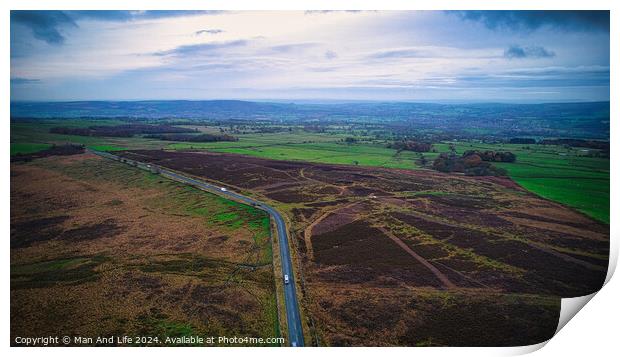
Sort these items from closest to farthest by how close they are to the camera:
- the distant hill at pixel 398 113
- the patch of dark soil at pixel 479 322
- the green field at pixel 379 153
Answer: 1. the patch of dark soil at pixel 479 322
2. the green field at pixel 379 153
3. the distant hill at pixel 398 113

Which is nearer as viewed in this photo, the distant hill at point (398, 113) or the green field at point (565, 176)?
the green field at point (565, 176)

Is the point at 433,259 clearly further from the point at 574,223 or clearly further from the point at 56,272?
the point at 56,272

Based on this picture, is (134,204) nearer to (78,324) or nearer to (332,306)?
(78,324)

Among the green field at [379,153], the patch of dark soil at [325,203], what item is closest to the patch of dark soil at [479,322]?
the green field at [379,153]

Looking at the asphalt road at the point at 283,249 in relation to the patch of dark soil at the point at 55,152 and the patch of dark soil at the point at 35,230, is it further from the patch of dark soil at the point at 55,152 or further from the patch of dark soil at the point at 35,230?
the patch of dark soil at the point at 35,230

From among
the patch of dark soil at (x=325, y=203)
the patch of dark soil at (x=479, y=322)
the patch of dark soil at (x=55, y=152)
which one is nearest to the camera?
the patch of dark soil at (x=479, y=322)

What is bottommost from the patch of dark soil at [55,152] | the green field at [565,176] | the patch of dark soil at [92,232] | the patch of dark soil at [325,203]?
the patch of dark soil at [92,232]

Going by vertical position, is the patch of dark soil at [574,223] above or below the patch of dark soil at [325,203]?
below
